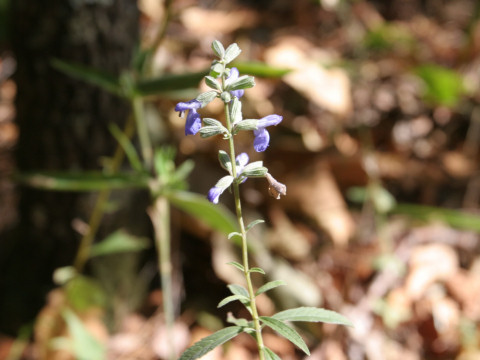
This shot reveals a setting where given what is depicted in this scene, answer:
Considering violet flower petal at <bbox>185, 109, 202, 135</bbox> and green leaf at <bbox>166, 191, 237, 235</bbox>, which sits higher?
violet flower petal at <bbox>185, 109, 202, 135</bbox>

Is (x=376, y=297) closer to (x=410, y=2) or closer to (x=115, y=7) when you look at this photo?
(x=115, y=7)

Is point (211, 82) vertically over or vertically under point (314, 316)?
over

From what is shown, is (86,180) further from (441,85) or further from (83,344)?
(441,85)

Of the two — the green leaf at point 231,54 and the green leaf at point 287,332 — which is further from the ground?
the green leaf at point 231,54

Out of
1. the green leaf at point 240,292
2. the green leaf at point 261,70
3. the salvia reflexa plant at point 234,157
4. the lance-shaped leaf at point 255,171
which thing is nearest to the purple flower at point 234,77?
the salvia reflexa plant at point 234,157

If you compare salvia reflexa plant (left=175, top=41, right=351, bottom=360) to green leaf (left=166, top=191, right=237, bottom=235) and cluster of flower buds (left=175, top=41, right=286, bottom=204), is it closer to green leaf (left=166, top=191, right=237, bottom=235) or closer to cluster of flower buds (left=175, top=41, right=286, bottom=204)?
cluster of flower buds (left=175, top=41, right=286, bottom=204)

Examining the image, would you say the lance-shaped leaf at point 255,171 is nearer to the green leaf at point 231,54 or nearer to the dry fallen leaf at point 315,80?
the green leaf at point 231,54

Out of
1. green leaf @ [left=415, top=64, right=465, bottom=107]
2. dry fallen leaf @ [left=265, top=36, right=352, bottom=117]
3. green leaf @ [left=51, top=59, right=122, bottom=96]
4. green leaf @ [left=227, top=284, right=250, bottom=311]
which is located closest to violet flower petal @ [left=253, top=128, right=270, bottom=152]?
green leaf @ [left=227, top=284, right=250, bottom=311]

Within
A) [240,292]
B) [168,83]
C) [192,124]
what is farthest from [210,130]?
[168,83]
